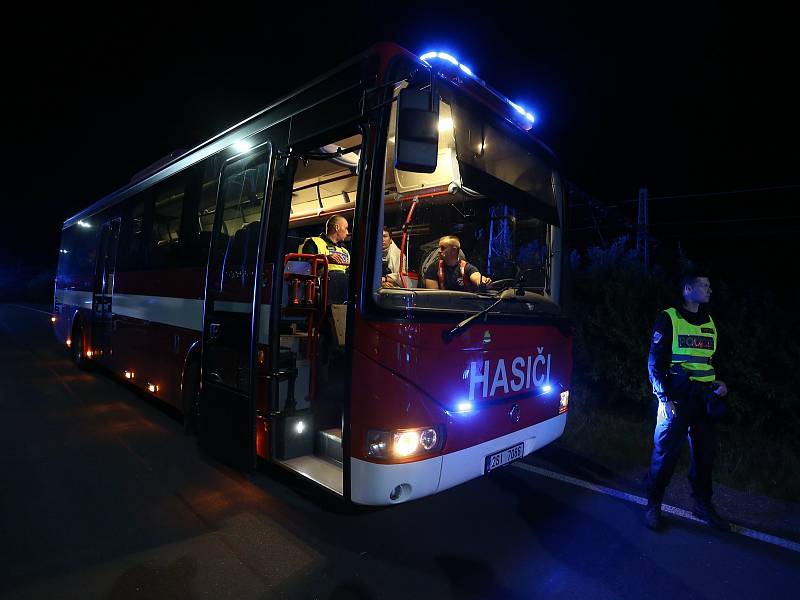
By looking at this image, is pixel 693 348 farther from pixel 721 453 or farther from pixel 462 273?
pixel 721 453

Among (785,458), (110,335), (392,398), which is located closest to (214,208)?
(392,398)

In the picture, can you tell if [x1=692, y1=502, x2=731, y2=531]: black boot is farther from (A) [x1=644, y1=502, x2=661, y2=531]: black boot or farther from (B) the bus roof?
(B) the bus roof

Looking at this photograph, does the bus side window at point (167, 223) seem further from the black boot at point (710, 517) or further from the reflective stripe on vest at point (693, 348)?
the black boot at point (710, 517)

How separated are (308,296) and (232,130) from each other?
79.9 inches

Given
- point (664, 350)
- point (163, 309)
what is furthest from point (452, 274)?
point (163, 309)

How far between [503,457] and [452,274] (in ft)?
5.72

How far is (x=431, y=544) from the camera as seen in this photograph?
3.32 metres

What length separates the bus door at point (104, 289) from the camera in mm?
7387

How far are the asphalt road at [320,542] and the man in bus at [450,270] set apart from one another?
6.05 feet

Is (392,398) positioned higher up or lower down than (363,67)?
lower down

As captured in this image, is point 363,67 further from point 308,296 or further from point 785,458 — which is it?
point 785,458

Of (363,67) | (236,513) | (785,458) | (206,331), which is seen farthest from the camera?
(785,458)

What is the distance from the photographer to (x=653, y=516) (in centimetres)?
362

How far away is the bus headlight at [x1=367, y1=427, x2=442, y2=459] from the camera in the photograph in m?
2.87
